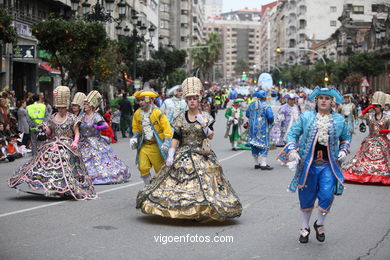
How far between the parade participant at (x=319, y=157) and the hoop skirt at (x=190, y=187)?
1.12 metres

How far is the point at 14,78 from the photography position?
38344 mm

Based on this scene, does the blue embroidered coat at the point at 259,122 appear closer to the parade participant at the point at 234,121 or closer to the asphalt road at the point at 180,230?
the asphalt road at the point at 180,230

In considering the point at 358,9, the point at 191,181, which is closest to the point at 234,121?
the point at 191,181

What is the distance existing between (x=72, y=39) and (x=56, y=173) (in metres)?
18.3

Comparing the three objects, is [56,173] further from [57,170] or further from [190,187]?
[190,187]

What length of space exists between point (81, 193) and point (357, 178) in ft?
18.9

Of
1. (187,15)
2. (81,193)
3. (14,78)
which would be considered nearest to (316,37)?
(187,15)

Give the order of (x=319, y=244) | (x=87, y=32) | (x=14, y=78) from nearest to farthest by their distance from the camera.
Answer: (x=319, y=244), (x=87, y=32), (x=14, y=78)

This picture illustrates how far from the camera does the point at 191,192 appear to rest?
344 inches

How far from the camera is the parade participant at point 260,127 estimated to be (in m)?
16.8

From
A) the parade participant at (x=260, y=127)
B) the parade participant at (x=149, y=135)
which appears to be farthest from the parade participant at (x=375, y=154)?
the parade participant at (x=149, y=135)

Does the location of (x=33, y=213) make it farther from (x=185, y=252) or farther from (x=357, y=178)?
(x=357, y=178)

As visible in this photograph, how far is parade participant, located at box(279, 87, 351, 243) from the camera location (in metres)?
7.86

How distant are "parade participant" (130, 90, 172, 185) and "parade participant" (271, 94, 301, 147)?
10.5 metres
